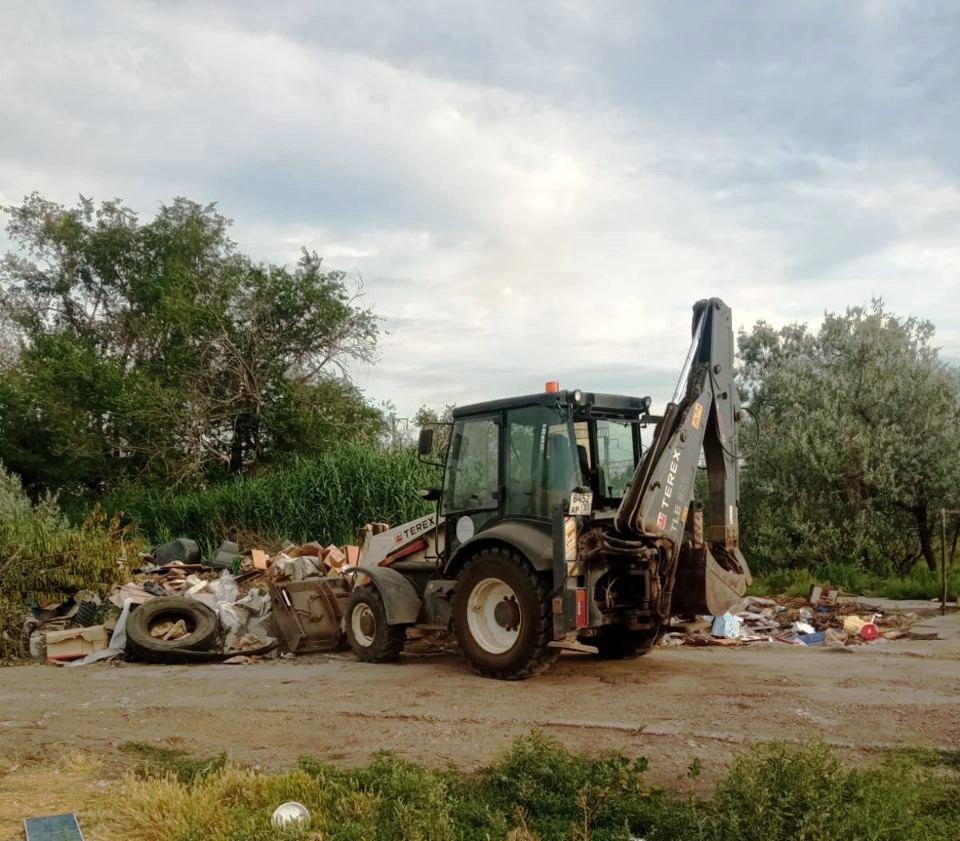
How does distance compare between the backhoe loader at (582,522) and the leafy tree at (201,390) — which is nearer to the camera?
the backhoe loader at (582,522)

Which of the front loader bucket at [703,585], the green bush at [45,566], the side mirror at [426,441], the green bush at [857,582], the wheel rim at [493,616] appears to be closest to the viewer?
the front loader bucket at [703,585]

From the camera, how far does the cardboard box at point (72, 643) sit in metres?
12.4

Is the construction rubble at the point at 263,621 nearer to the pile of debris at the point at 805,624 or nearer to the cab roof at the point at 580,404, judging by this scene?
the pile of debris at the point at 805,624

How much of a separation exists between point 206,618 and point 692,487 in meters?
6.85

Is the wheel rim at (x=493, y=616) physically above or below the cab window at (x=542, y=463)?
below

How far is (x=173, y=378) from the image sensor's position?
2700 cm

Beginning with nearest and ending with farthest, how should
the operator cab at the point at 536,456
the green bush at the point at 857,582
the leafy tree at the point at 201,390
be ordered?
the operator cab at the point at 536,456 → the green bush at the point at 857,582 → the leafy tree at the point at 201,390

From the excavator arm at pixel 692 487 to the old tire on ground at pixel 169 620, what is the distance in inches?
238

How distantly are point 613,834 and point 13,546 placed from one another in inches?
466

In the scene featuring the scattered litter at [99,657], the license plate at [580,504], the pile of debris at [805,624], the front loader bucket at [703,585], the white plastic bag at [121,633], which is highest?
the license plate at [580,504]

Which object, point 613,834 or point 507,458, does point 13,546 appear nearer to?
point 507,458

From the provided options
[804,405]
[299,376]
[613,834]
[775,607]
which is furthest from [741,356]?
[613,834]

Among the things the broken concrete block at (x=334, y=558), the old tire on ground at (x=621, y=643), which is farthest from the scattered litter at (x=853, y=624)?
the broken concrete block at (x=334, y=558)

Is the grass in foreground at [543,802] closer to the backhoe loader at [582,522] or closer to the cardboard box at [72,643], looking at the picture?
the backhoe loader at [582,522]
